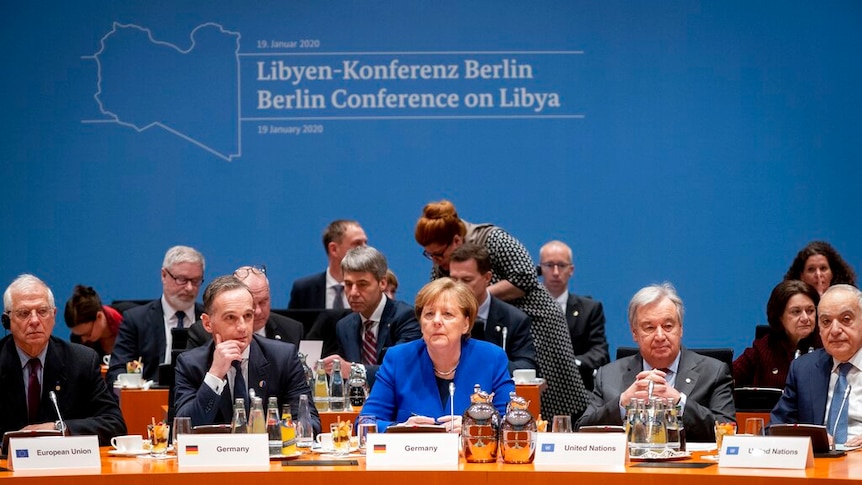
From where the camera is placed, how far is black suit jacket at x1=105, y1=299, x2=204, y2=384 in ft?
20.3

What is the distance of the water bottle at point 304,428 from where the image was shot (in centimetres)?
370

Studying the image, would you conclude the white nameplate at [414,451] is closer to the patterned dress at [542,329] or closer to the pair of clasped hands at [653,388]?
the pair of clasped hands at [653,388]

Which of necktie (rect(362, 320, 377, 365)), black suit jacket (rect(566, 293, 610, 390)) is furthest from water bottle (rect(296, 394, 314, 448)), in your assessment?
black suit jacket (rect(566, 293, 610, 390))

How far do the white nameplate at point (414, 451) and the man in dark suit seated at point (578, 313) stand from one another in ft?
12.2

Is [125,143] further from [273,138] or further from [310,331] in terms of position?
[310,331]

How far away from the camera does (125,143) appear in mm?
7703

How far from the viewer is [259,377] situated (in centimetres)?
410

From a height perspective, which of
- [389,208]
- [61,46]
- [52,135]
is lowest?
[389,208]

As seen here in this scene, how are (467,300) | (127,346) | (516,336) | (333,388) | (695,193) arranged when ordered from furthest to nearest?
(695,193) < (127,346) < (516,336) < (333,388) < (467,300)

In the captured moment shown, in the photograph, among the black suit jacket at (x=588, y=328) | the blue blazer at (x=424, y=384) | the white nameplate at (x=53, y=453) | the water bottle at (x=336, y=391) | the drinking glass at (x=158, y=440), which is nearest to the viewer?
the white nameplate at (x=53, y=453)

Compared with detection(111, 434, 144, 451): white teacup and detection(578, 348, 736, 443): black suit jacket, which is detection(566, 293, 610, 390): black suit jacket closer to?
detection(578, 348, 736, 443): black suit jacket

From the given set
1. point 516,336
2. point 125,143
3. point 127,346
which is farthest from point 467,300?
point 125,143

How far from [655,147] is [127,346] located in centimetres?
345

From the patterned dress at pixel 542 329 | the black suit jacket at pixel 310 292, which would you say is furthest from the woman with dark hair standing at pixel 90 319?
the patterned dress at pixel 542 329
